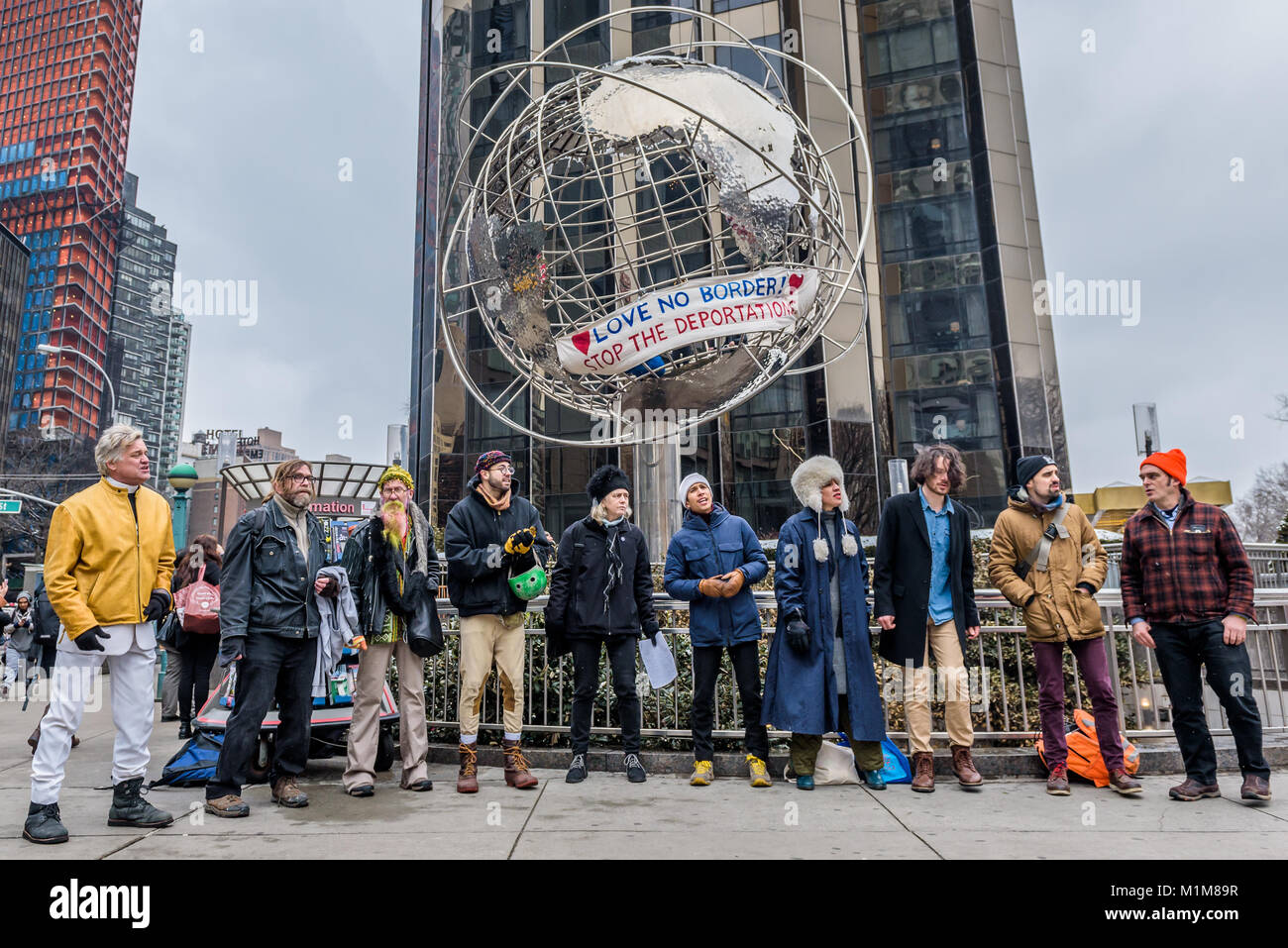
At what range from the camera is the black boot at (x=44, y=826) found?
145 inches

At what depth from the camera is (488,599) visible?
4945 millimetres

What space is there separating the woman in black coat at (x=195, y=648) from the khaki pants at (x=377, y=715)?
2.45 m

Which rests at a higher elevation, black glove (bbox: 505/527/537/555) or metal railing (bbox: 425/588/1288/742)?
black glove (bbox: 505/527/537/555)

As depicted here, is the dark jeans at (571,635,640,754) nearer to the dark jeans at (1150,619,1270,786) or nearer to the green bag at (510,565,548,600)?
the green bag at (510,565,548,600)

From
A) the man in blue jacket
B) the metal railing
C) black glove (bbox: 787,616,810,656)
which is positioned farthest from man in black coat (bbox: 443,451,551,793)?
black glove (bbox: 787,616,810,656)

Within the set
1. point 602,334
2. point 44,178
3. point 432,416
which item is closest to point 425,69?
point 432,416

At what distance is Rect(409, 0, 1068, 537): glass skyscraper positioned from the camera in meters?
20.0

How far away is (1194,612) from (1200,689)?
0.48m

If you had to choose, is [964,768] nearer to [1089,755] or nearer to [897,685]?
[1089,755]

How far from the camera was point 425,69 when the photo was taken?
29406 millimetres

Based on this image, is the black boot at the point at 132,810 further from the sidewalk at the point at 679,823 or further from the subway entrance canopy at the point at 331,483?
the subway entrance canopy at the point at 331,483

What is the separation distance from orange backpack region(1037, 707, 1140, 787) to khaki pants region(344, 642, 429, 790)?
388cm

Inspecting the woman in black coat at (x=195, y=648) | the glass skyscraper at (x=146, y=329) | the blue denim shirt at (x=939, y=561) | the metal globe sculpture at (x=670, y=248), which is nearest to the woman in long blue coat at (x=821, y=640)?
the blue denim shirt at (x=939, y=561)

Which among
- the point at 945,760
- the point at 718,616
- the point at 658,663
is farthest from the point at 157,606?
the point at 945,760
